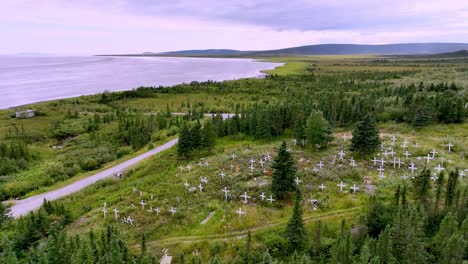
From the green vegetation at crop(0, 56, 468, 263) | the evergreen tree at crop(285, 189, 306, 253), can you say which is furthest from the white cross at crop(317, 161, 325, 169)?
the evergreen tree at crop(285, 189, 306, 253)

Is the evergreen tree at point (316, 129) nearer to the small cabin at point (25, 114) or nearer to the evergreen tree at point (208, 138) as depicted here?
the evergreen tree at point (208, 138)

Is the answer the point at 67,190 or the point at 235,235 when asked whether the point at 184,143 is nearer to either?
the point at 67,190

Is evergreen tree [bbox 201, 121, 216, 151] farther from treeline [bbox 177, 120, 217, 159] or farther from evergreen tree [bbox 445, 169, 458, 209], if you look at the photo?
evergreen tree [bbox 445, 169, 458, 209]

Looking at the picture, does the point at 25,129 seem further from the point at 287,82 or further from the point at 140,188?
the point at 287,82

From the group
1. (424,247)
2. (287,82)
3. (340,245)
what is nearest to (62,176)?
(340,245)

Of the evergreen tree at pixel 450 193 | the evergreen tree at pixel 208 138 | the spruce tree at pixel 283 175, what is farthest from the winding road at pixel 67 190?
the evergreen tree at pixel 450 193

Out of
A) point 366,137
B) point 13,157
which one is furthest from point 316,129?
point 13,157

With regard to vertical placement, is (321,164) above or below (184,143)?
below
